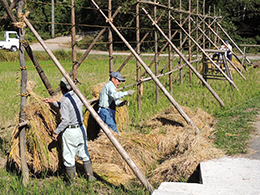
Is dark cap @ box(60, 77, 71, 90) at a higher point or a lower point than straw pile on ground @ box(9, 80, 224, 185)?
higher

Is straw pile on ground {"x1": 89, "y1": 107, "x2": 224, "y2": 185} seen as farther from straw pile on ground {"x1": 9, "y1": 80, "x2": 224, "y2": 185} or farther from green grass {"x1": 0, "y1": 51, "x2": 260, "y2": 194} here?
green grass {"x1": 0, "y1": 51, "x2": 260, "y2": 194}

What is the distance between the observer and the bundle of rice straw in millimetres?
4406

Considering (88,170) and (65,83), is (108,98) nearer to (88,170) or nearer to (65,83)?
(65,83)

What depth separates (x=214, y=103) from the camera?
869 centimetres

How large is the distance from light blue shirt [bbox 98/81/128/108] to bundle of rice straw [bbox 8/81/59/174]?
1384 mm

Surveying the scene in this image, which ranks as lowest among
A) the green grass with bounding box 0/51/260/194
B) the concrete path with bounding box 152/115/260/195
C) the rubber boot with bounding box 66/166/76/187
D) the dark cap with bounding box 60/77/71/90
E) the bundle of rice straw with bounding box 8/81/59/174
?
the green grass with bounding box 0/51/260/194

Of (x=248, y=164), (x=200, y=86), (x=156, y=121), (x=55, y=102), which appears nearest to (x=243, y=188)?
(x=248, y=164)

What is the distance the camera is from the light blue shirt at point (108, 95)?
5684mm

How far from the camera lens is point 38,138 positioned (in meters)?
4.39

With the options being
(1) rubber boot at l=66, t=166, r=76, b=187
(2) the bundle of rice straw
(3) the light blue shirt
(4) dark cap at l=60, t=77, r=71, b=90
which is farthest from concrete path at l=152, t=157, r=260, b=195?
(3) the light blue shirt

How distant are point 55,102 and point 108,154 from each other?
44.5 inches

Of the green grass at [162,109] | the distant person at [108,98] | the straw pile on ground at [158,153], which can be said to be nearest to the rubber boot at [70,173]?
the green grass at [162,109]

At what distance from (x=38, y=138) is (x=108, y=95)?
1753 mm

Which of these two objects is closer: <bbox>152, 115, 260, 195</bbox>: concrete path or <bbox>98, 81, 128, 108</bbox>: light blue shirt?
<bbox>152, 115, 260, 195</bbox>: concrete path
